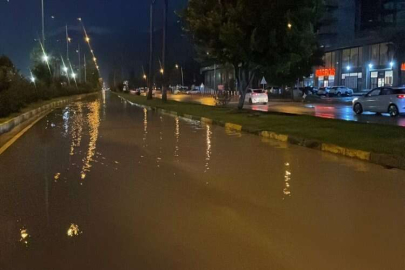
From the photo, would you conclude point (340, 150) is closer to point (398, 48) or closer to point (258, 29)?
point (258, 29)

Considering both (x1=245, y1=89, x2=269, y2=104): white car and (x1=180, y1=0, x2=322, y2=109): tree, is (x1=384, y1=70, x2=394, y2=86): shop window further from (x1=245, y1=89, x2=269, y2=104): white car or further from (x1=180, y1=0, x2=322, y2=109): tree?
(x1=180, y1=0, x2=322, y2=109): tree

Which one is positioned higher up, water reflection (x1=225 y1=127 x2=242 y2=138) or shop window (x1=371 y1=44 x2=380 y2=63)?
shop window (x1=371 y1=44 x2=380 y2=63)

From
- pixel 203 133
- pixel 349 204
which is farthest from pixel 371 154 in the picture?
pixel 203 133

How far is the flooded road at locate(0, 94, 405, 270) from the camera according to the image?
219 inches

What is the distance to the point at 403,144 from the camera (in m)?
12.9

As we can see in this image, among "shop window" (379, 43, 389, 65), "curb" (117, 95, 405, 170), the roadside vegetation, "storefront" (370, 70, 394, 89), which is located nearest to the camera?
"curb" (117, 95, 405, 170)

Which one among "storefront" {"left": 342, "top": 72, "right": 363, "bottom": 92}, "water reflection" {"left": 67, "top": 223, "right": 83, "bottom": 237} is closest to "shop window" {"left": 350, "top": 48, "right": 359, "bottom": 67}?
"storefront" {"left": 342, "top": 72, "right": 363, "bottom": 92}

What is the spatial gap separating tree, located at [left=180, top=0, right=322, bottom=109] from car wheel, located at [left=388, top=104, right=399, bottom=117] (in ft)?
17.5

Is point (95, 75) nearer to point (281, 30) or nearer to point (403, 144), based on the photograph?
point (281, 30)

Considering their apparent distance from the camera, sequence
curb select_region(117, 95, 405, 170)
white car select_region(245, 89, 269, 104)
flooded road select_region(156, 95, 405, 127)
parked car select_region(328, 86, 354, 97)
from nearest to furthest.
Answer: curb select_region(117, 95, 405, 170) → flooded road select_region(156, 95, 405, 127) → white car select_region(245, 89, 269, 104) → parked car select_region(328, 86, 354, 97)

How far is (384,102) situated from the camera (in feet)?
90.8

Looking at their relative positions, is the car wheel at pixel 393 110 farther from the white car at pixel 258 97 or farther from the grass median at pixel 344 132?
the white car at pixel 258 97

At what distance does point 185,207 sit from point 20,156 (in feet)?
23.1

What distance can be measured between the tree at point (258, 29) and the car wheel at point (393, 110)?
17.5 feet
